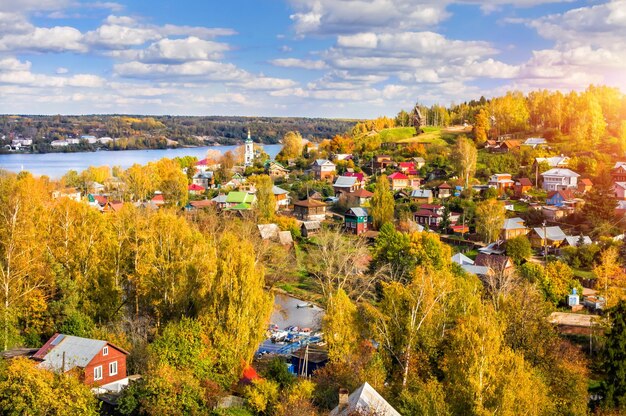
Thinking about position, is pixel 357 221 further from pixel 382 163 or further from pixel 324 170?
pixel 324 170

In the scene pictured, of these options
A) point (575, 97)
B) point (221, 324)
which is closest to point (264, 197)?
point (221, 324)

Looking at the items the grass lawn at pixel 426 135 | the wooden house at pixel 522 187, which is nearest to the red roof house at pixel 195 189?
the grass lawn at pixel 426 135

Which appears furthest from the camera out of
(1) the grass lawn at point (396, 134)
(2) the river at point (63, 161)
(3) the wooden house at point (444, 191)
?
(2) the river at point (63, 161)

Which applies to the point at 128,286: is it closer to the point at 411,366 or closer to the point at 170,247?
the point at 170,247

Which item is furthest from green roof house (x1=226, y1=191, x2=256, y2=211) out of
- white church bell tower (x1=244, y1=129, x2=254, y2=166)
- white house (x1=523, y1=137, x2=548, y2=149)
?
white house (x1=523, y1=137, x2=548, y2=149)

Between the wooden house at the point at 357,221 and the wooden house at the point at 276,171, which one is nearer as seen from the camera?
the wooden house at the point at 357,221

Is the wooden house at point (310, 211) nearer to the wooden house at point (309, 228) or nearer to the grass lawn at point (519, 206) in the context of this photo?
the wooden house at point (309, 228)

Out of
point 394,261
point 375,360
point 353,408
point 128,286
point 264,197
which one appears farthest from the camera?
point 264,197
